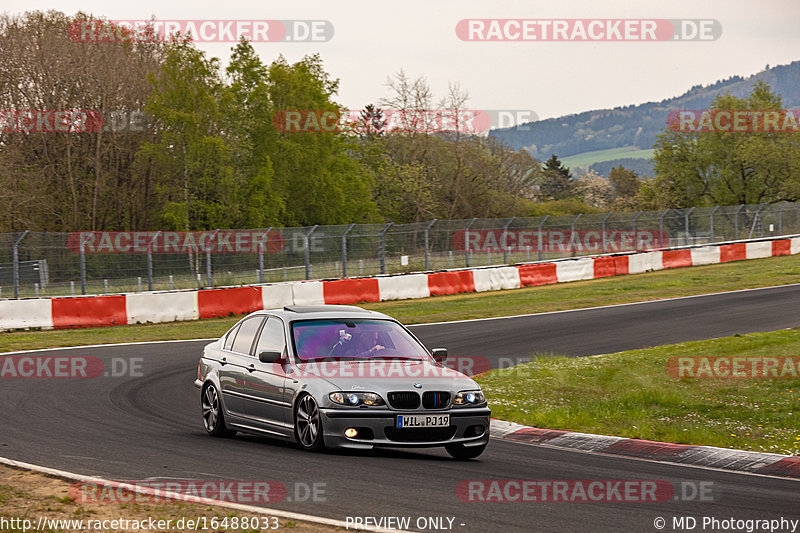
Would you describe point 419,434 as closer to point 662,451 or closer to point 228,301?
point 662,451

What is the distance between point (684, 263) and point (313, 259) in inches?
649

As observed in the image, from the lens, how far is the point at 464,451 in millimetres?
9055

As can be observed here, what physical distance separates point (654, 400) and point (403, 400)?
441cm

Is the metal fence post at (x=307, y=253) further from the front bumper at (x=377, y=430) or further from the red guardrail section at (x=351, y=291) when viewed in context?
the front bumper at (x=377, y=430)

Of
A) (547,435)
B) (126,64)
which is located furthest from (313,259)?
(126,64)

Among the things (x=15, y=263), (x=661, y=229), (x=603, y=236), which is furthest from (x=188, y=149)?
(x=15, y=263)

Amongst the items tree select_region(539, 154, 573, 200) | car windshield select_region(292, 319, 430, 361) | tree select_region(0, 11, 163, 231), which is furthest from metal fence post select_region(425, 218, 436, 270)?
tree select_region(539, 154, 573, 200)

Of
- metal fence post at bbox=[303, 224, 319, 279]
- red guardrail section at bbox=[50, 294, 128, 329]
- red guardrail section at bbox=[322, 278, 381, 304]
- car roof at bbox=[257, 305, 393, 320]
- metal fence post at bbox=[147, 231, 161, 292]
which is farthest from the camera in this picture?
metal fence post at bbox=[303, 224, 319, 279]

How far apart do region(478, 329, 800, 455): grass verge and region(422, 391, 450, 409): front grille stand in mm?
2533

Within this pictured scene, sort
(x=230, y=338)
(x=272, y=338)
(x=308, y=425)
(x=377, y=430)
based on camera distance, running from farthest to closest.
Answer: (x=230, y=338) → (x=272, y=338) → (x=308, y=425) → (x=377, y=430)

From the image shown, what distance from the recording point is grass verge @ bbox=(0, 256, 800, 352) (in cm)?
2258

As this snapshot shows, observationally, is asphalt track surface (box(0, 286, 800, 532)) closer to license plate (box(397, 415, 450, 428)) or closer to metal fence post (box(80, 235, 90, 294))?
license plate (box(397, 415, 450, 428))

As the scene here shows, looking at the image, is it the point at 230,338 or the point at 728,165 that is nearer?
the point at 230,338

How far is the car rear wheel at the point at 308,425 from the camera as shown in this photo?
8820mm
